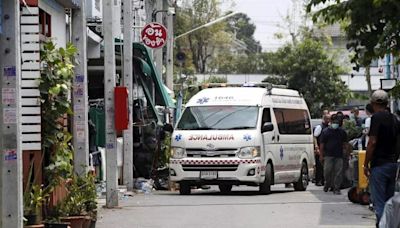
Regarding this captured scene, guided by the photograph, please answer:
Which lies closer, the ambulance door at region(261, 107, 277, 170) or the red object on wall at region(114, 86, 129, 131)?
the red object on wall at region(114, 86, 129, 131)

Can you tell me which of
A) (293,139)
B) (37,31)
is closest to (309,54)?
(293,139)

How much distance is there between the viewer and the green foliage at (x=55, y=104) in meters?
11.8

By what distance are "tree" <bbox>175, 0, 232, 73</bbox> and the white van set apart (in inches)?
1670

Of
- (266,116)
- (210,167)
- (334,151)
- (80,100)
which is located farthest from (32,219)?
(334,151)

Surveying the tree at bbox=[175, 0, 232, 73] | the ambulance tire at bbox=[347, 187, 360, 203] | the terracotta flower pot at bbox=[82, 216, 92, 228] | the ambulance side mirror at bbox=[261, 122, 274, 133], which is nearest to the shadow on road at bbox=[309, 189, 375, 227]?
the ambulance tire at bbox=[347, 187, 360, 203]

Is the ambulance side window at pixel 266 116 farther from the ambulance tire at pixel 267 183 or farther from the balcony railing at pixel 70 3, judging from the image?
the balcony railing at pixel 70 3

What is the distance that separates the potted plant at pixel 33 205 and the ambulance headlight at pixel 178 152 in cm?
932

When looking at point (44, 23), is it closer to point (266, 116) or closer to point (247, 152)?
point (247, 152)

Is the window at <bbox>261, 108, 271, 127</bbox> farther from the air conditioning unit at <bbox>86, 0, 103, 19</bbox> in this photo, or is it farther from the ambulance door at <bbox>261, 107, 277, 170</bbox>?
the air conditioning unit at <bbox>86, 0, 103, 19</bbox>

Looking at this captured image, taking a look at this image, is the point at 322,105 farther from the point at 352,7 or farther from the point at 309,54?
the point at 352,7

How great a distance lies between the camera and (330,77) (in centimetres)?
5522

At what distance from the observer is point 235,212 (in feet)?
53.4

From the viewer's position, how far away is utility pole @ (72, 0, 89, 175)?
1416 cm

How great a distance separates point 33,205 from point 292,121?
42.6 ft
